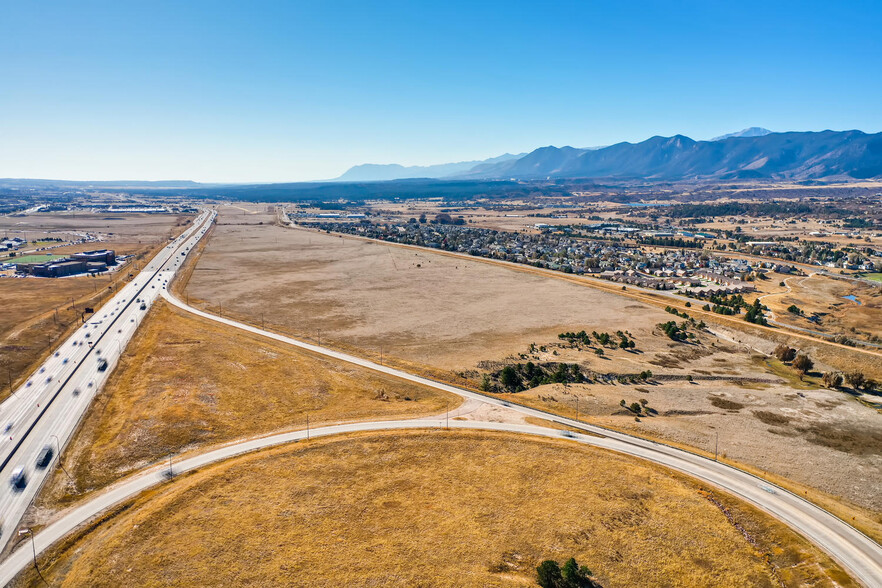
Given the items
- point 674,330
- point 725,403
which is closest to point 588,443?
point 725,403

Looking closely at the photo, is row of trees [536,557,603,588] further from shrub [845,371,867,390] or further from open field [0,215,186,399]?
open field [0,215,186,399]

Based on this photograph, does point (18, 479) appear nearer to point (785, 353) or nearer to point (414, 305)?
point (414, 305)

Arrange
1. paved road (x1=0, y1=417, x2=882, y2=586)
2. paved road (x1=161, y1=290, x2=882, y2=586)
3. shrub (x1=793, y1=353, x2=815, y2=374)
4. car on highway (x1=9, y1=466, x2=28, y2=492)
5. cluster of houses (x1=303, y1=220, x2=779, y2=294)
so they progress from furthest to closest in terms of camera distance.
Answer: cluster of houses (x1=303, y1=220, x2=779, y2=294)
shrub (x1=793, y1=353, x2=815, y2=374)
car on highway (x1=9, y1=466, x2=28, y2=492)
paved road (x1=161, y1=290, x2=882, y2=586)
paved road (x1=0, y1=417, x2=882, y2=586)

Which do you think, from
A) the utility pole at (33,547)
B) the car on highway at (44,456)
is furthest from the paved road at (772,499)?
the car on highway at (44,456)

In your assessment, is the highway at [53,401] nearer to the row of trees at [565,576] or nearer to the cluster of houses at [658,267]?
the row of trees at [565,576]

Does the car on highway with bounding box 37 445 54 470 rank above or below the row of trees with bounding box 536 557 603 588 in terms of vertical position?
above

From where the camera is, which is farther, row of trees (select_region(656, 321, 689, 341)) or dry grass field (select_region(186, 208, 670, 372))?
row of trees (select_region(656, 321, 689, 341))

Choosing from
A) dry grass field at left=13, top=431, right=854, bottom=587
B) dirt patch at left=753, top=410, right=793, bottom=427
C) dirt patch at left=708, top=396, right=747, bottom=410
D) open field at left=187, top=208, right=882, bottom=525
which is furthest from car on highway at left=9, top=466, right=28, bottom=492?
dirt patch at left=753, top=410, right=793, bottom=427

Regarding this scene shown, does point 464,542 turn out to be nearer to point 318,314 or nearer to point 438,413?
point 438,413

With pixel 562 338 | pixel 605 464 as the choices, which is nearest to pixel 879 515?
pixel 605 464
